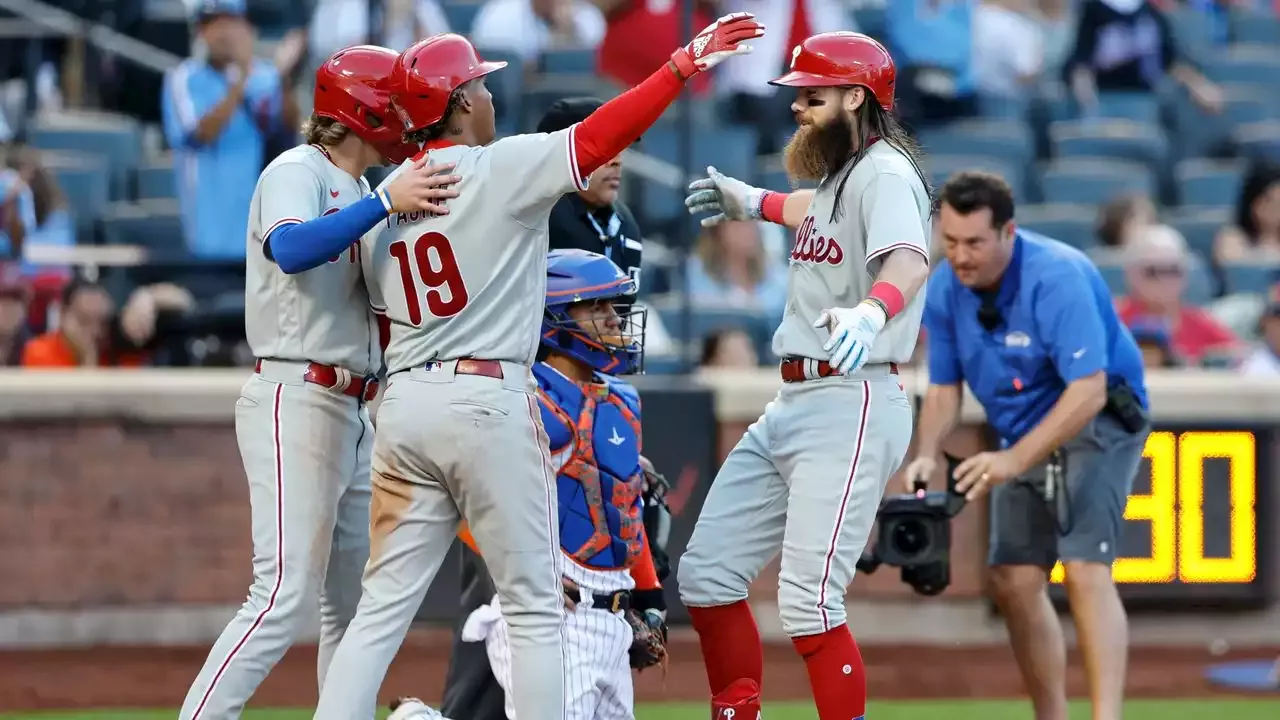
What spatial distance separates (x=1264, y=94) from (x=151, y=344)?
7.57 m

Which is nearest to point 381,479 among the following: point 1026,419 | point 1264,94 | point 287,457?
point 287,457

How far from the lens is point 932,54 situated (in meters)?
10.7

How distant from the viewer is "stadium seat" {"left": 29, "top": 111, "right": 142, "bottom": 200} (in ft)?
31.8

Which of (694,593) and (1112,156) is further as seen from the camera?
(1112,156)

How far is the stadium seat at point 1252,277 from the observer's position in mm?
9945

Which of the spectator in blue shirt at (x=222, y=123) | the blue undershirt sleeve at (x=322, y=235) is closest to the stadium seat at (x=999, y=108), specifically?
the spectator in blue shirt at (x=222, y=123)

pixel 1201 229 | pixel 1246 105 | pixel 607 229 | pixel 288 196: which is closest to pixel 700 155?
pixel 1201 229

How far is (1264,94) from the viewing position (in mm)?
12148

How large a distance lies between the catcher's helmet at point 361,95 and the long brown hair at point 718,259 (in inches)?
181

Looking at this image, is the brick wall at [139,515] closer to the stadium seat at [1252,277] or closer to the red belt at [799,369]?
the red belt at [799,369]

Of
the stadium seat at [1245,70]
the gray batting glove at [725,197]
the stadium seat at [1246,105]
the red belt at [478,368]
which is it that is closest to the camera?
the red belt at [478,368]

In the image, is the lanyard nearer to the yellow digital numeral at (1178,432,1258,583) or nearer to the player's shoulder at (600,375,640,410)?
the player's shoulder at (600,375,640,410)

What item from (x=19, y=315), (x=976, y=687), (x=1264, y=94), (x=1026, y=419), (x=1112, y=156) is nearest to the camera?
(x=1026, y=419)

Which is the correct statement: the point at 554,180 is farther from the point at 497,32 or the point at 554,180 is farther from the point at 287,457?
the point at 497,32
